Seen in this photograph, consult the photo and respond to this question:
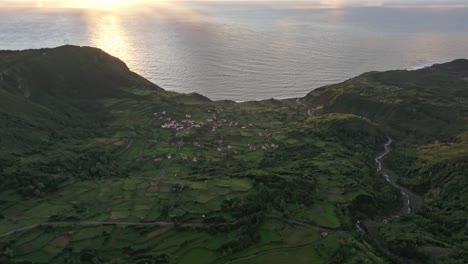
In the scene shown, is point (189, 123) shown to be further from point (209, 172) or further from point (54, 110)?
point (54, 110)

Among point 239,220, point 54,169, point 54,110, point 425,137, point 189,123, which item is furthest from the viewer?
point 54,110

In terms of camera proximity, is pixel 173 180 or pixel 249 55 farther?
pixel 249 55

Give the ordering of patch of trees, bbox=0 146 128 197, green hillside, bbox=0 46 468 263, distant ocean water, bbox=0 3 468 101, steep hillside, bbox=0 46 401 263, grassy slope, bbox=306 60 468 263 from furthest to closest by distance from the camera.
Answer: distant ocean water, bbox=0 3 468 101
patch of trees, bbox=0 146 128 197
grassy slope, bbox=306 60 468 263
green hillside, bbox=0 46 468 263
steep hillside, bbox=0 46 401 263

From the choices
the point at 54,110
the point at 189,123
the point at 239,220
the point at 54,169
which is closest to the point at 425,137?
the point at 189,123

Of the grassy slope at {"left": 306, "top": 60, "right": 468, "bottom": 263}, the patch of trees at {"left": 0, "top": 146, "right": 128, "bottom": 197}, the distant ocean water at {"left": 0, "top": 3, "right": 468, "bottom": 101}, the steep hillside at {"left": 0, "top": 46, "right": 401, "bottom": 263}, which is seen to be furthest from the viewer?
the distant ocean water at {"left": 0, "top": 3, "right": 468, "bottom": 101}

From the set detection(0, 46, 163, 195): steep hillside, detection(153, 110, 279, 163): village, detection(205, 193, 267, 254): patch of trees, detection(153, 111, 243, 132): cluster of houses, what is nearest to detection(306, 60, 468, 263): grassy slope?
detection(205, 193, 267, 254): patch of trees

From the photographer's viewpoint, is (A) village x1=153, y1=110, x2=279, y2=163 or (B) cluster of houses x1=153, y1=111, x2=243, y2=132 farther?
(B) cluster of houses x1=153, y1=111, x2=243, y2=132

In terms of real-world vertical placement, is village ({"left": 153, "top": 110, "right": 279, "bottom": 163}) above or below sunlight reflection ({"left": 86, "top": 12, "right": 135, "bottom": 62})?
below

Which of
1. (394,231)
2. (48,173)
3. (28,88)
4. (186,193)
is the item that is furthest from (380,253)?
(28,88)

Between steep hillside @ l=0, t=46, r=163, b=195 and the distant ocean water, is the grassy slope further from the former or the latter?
steep hillside @ l=0, t=46, r=163, b=195

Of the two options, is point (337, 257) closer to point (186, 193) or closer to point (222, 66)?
point (186, 193)
